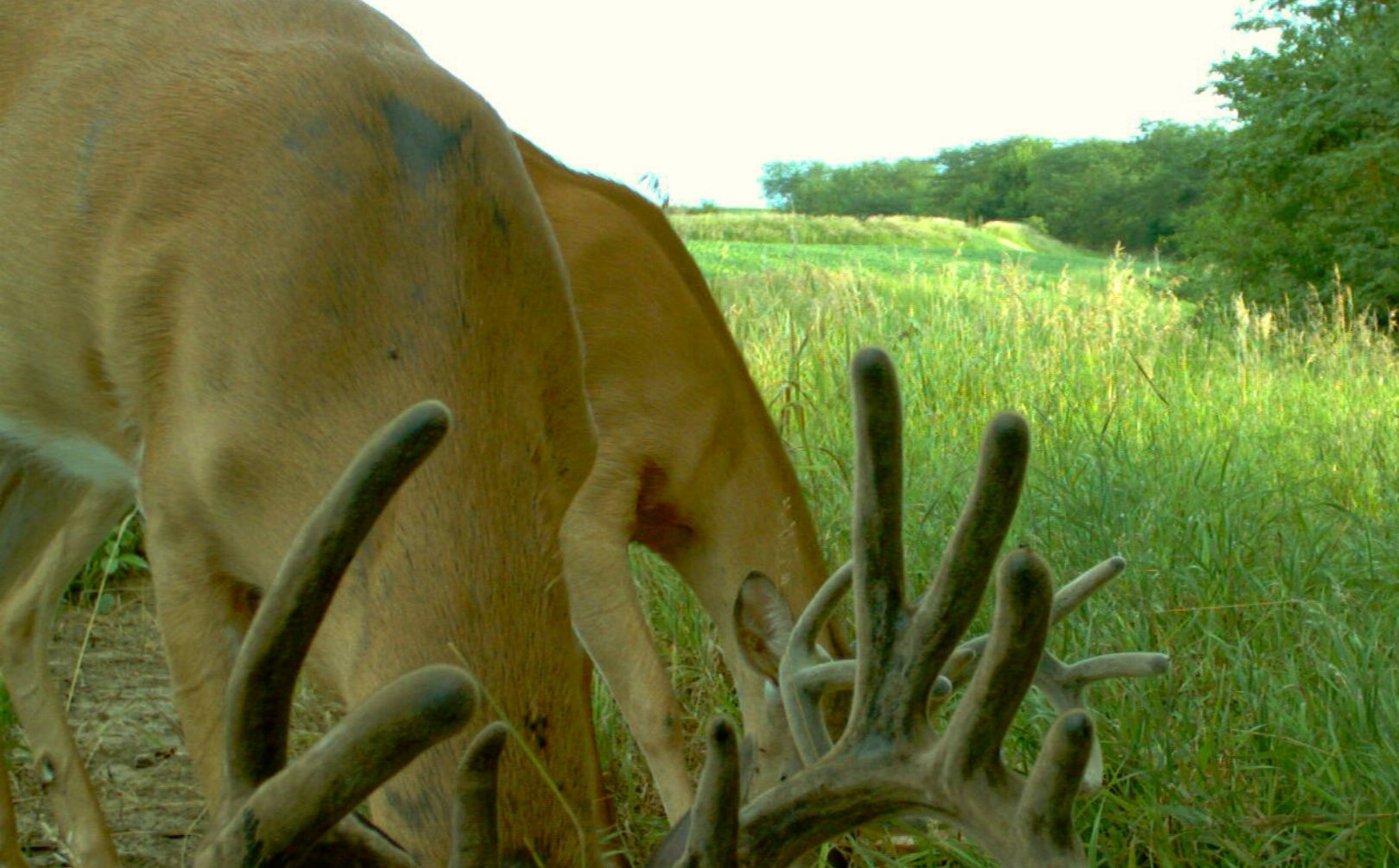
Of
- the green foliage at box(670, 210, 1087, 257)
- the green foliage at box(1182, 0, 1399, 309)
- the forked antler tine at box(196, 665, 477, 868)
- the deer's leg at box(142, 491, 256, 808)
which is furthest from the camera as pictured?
the green foliage at box(670, 210, 1087, 257)

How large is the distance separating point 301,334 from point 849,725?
904 mm

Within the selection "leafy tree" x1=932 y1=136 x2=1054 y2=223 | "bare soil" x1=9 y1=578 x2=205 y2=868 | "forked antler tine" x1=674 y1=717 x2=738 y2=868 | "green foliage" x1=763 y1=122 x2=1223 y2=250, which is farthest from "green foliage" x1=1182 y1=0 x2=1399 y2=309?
"leafy tree" x1=932 y1=136 x2=1054 y2=223

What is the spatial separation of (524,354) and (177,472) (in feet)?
1.74

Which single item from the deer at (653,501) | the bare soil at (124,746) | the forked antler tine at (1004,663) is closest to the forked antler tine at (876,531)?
the forked antler tine at (1004,663)

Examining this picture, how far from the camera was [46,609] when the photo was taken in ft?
11.2

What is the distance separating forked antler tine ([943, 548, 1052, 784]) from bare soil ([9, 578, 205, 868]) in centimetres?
227

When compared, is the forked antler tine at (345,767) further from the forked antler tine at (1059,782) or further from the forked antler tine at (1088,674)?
the forked antler tine at (1088,674)

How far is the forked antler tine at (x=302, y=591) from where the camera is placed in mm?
1062

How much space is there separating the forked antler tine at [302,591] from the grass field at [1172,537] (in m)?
1.53

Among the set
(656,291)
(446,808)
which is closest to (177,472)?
(446,808)

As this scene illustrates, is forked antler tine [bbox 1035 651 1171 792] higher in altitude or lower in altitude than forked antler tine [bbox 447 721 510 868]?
lower

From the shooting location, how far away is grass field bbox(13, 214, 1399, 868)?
97.3 inches

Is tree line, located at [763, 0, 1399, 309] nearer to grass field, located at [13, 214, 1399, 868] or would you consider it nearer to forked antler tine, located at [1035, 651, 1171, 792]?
grass field, located at [13, 214, 1399, 868]

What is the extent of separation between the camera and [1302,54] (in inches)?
535
